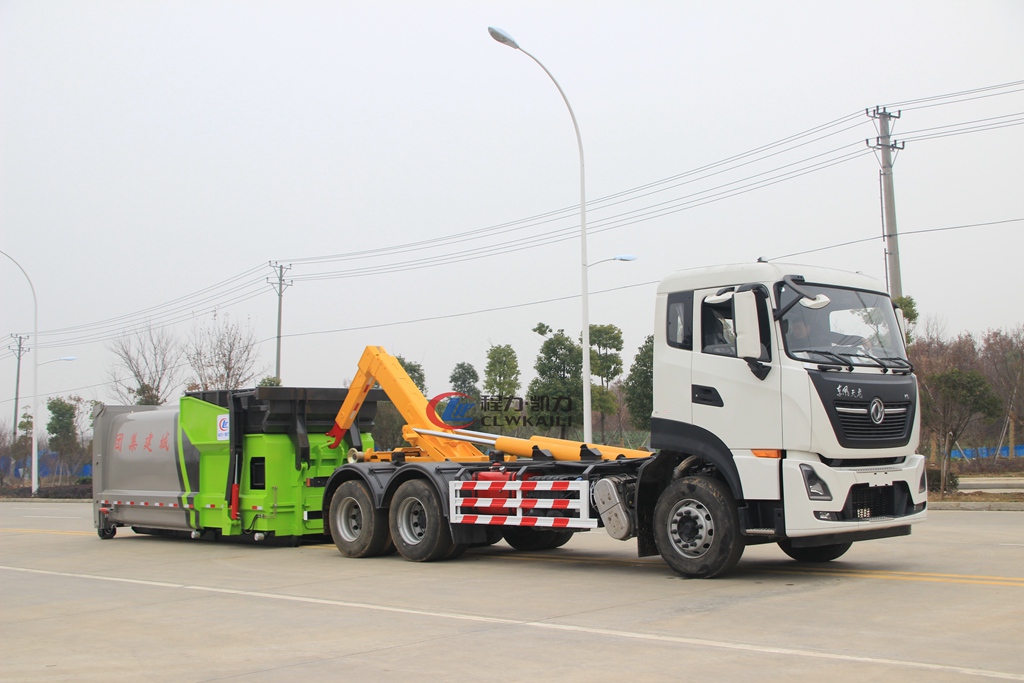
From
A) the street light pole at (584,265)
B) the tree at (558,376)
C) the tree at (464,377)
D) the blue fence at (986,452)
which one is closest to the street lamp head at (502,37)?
the street light pole at (584,265)

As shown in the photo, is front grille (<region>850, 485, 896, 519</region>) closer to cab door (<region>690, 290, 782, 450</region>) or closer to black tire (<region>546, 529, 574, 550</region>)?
cab door (<region>690, 290, 782, 450</region>)

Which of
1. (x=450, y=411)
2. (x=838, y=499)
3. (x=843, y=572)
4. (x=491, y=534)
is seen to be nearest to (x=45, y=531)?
(x=450, y=411)

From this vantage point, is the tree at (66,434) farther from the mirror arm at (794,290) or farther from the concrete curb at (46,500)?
the mirror arm at (794,290)

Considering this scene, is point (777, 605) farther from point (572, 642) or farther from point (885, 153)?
point (885, 153)

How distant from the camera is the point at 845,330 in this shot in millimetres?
10117

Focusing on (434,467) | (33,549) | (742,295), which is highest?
(742,295)

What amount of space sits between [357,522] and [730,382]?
6.14m

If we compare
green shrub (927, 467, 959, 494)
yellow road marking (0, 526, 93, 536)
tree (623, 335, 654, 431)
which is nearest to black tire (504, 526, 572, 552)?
yellow road marking (0, 526, 93, 536)

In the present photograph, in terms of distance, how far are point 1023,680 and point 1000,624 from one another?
1835mm

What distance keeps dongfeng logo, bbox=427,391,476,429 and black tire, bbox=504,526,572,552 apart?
1.95 metres

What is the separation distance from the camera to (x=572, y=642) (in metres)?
7.25

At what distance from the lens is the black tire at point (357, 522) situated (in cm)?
1336

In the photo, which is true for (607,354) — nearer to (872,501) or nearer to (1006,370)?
(1006,370)

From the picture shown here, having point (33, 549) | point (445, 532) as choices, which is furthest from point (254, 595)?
point (33, 549)
